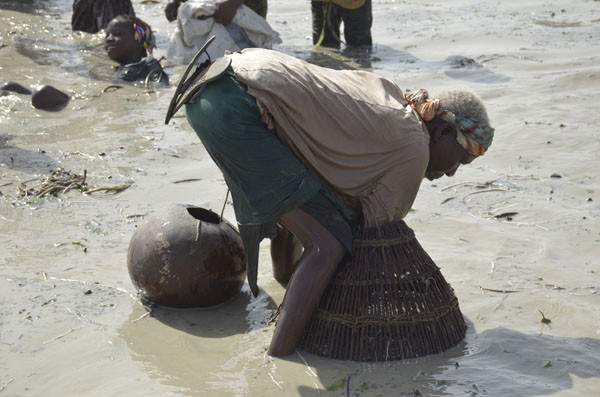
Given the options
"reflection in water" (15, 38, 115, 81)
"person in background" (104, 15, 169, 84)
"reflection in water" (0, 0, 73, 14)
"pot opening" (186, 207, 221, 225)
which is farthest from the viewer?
"reflection in water" (0, 0, 73, 14)

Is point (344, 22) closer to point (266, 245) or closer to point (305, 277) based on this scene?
point (266, 245)

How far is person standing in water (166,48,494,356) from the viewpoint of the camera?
351cm

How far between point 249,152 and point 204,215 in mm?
942

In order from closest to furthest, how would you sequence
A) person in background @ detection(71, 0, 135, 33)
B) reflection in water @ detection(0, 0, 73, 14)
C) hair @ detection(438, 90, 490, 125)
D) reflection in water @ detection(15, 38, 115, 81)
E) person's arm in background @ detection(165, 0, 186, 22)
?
hair @ detection(438, 90, 490, 125) → reflection in water @ detection(15, 38, 115, 81) → person's arm in background @ detection(165, 0, 186, 22) → person in background @ detection(71, 0, 135, 33) → reflection in water @ detection(0, 0, 73, 14)

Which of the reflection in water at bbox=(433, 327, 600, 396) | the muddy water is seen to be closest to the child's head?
the muddy water

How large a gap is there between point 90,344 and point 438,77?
19.1ft

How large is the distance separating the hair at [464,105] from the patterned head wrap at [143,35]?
646 centimetres

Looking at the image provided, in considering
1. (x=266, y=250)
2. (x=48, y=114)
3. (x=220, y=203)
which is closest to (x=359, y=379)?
(x=266, y=250)

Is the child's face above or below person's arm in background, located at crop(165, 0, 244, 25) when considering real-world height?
below

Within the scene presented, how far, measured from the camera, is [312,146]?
3570mm

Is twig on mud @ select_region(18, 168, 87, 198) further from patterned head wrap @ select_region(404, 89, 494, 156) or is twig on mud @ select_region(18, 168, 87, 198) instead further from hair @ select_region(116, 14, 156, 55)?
hair @ select_region(116, 14, 156, 55)

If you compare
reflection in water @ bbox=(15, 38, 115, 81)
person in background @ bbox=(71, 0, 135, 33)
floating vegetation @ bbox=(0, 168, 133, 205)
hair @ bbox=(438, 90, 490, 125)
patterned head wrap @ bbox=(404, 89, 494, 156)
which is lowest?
floating vegetation @ bbox=(0, 168, 133, 205)

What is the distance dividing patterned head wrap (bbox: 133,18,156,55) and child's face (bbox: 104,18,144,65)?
5 cm

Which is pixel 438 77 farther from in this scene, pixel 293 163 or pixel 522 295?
pixel 293 163
